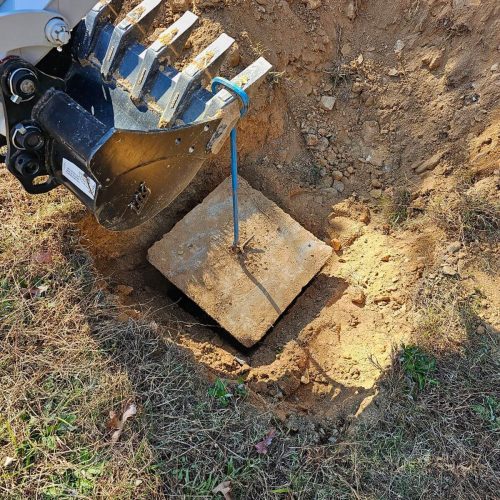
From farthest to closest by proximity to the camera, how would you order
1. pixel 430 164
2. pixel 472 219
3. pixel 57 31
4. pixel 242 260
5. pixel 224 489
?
pixel 430 164 → pixel 242 260 → pixel 472 219 → pixel 224 489 → pixel 57 31

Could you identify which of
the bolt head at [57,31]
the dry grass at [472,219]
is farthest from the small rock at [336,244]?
the bolt head at [57,31]

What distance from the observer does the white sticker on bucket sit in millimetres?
1674

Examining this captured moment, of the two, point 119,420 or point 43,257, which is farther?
point 43,257

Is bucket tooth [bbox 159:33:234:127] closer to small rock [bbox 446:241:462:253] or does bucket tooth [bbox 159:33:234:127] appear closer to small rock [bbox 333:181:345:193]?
small rock [bbox 333:181:345:193]

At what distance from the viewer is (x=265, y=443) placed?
199cm

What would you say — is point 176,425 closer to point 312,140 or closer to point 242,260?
point 242,260

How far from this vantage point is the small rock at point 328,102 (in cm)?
310

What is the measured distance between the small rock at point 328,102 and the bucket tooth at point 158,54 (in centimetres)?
125

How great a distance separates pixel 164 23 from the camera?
9.46 feet

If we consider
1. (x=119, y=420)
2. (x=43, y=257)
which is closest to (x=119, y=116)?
(x=43, y=257)

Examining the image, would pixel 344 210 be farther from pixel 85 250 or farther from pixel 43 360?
pixel 43 360

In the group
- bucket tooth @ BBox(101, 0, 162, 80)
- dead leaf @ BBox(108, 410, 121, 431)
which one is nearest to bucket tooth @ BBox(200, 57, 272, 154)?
bucket tooth @ BBox(101, 0, 162, 80)

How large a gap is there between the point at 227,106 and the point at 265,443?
1.32 metres

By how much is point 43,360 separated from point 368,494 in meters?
1.42
